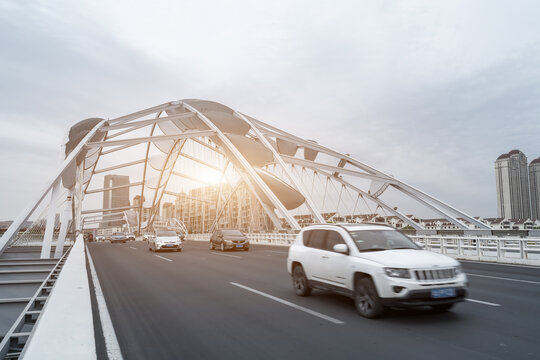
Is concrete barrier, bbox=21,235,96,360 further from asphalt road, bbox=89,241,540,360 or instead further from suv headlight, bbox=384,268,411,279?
suv headlight, bbox=384,268,411,279

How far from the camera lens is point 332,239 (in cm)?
812

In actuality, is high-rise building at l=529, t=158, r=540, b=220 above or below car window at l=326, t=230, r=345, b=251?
above

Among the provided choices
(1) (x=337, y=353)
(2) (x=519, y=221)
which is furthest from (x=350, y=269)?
(2) (x=519, y=221)

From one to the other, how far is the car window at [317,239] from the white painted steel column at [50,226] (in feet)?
59.2

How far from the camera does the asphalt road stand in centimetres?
484

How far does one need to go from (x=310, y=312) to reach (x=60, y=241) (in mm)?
22244

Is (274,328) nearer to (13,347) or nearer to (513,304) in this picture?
(13,347)

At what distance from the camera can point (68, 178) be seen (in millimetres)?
29859

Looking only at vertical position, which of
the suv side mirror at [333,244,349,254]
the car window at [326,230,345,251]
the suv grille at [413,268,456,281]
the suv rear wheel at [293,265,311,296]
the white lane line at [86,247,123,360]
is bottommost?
the white lane line at [86,247,123,360]

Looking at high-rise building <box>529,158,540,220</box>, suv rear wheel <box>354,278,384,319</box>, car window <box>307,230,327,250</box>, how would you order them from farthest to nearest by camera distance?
high-rise building <box>529,158,540,220</box> < car window <box>307,230,327,250</box> < suv rear wheel <box>354,278,384,319</box>

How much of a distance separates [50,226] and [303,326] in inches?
827

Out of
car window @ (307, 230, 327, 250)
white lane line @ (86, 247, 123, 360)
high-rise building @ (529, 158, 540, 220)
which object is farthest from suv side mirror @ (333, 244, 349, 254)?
high-rise building @ (529, 158, 540, 220)

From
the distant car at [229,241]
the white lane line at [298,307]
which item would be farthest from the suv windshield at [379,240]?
the distant car at [229,241]

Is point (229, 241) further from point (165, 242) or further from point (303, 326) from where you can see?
point (303, 326)
